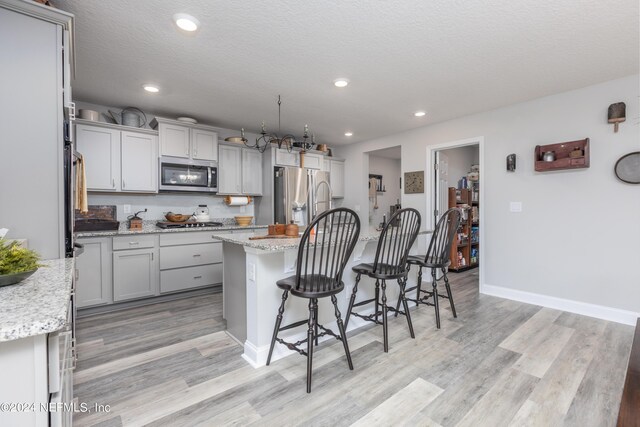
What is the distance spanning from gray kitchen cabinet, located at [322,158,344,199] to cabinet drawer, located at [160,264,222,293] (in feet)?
8.95

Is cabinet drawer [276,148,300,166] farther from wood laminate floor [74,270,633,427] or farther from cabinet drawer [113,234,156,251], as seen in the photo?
wood laminate floor [74,270,633,427]

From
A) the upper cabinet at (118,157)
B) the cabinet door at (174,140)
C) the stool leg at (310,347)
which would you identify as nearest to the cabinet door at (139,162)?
the upper cabinet at (118,157)

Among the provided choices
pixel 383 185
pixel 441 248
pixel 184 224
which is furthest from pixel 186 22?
pixel 383 185

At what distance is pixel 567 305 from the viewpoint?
3316 millimetres

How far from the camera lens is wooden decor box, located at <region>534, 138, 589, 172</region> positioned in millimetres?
3148

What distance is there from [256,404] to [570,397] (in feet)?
6.21

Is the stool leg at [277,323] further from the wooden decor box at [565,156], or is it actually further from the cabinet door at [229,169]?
the wooden decor box at [565,156]

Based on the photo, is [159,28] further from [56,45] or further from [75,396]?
[75,396]

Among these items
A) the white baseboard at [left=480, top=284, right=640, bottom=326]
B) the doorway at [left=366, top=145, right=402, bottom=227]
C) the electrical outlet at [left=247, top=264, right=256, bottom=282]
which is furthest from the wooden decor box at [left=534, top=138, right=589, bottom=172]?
the doorway at [left=366, top=145, right=402, bottom=227]

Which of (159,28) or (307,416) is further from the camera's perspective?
(159,28)

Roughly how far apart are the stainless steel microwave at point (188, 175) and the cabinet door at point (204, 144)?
87 millimetres

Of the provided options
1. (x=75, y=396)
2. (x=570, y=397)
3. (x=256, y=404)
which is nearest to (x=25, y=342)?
(x=256, y=404)

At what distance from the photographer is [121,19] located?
2.03 m

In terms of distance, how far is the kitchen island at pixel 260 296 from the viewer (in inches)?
86.3
